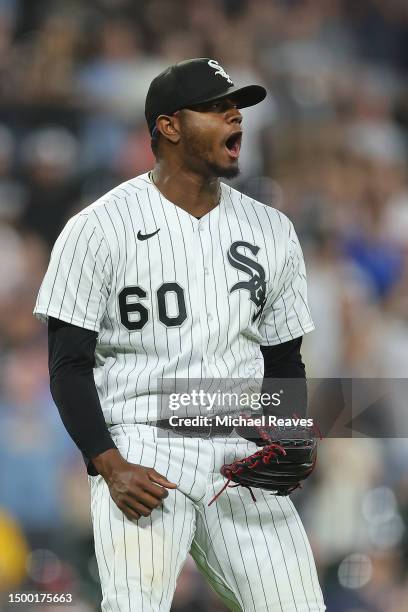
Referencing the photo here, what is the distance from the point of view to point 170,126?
209 cm

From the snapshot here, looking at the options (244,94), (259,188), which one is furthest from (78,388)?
(259,188)

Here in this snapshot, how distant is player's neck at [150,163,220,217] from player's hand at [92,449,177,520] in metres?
0.53

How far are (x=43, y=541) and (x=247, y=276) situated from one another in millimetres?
1954

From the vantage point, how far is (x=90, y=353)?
198 centimetres

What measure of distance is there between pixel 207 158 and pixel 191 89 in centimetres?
14

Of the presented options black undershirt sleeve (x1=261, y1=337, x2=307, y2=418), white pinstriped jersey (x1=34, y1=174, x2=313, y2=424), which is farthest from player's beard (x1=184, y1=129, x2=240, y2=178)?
black undershirt sleeve (x1=261, y1=337, x2=307, y2=418)

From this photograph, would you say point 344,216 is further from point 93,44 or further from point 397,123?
point 93,44

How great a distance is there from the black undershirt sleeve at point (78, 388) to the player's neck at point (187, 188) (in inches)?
13.2

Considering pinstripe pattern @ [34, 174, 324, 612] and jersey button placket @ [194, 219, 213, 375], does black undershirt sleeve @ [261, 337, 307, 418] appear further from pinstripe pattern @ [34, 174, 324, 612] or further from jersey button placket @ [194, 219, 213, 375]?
jersey button placket @ [194, 219, 213, 375]

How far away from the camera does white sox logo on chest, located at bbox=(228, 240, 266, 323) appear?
2.07 metres

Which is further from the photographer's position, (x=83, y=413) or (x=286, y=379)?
(x=286, y=379)

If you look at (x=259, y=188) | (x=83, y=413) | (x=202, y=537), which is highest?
(x=259, y=188)

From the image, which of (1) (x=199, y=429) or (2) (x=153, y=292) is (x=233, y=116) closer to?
(2) (x=153, y=292)

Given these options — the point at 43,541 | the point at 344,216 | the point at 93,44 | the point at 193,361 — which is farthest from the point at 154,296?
the point at 93,44
